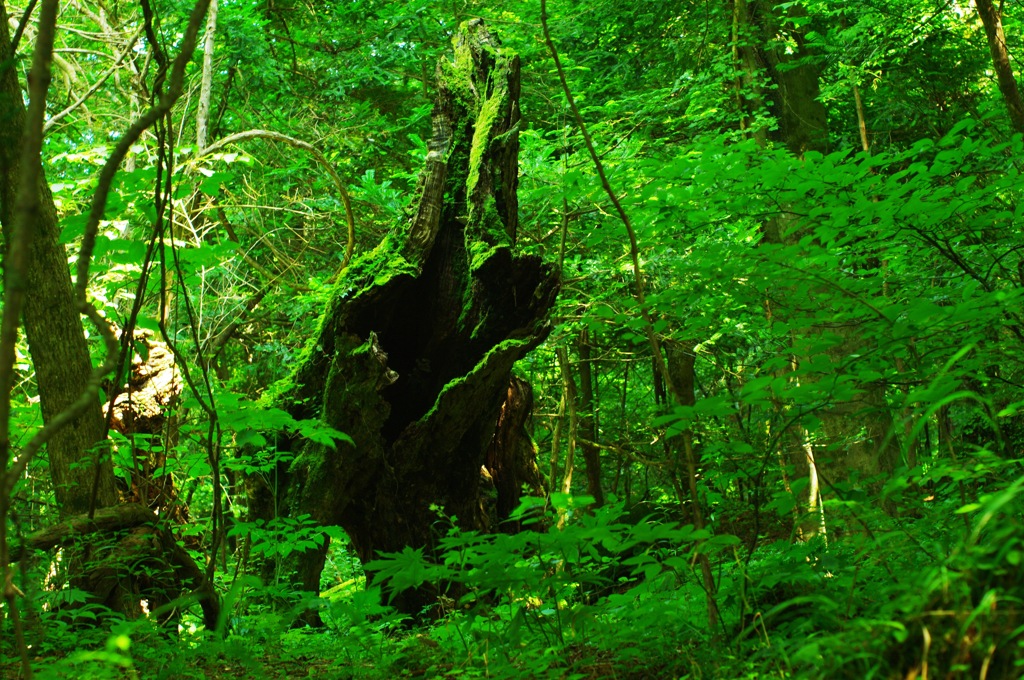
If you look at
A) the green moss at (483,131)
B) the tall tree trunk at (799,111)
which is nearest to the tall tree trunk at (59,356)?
the green moss at (483,131)

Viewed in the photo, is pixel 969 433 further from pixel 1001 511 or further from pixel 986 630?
pixel 986 630

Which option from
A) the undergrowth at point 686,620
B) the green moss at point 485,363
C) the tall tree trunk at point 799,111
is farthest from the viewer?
the tall tree trunk at point 799,111

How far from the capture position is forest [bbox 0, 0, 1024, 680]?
252 cm

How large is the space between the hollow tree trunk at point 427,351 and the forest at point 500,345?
0.08 feet

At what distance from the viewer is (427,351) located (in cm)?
522

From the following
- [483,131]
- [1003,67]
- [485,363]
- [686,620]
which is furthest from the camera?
[483,131]

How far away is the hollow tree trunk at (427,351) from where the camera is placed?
4.97 metres

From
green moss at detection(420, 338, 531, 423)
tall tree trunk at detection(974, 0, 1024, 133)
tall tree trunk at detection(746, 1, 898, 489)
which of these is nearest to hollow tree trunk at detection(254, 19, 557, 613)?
green moss at detection(420, 338, 531, 423)

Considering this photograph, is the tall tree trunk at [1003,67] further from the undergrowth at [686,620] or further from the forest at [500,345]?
the undergrowth at [686,620]

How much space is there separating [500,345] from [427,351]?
1.87 ft

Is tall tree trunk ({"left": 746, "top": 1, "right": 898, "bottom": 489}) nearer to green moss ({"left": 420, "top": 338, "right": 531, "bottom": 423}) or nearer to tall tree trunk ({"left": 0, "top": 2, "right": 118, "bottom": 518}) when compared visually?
green moss ({"left": 420, "top": 338, "right": 531, "bottom": 423})

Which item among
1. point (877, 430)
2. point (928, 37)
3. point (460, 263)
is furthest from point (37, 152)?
point (928, 37)

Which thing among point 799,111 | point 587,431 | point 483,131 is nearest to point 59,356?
point 483,131

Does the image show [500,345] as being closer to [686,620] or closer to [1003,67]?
[686,620]
